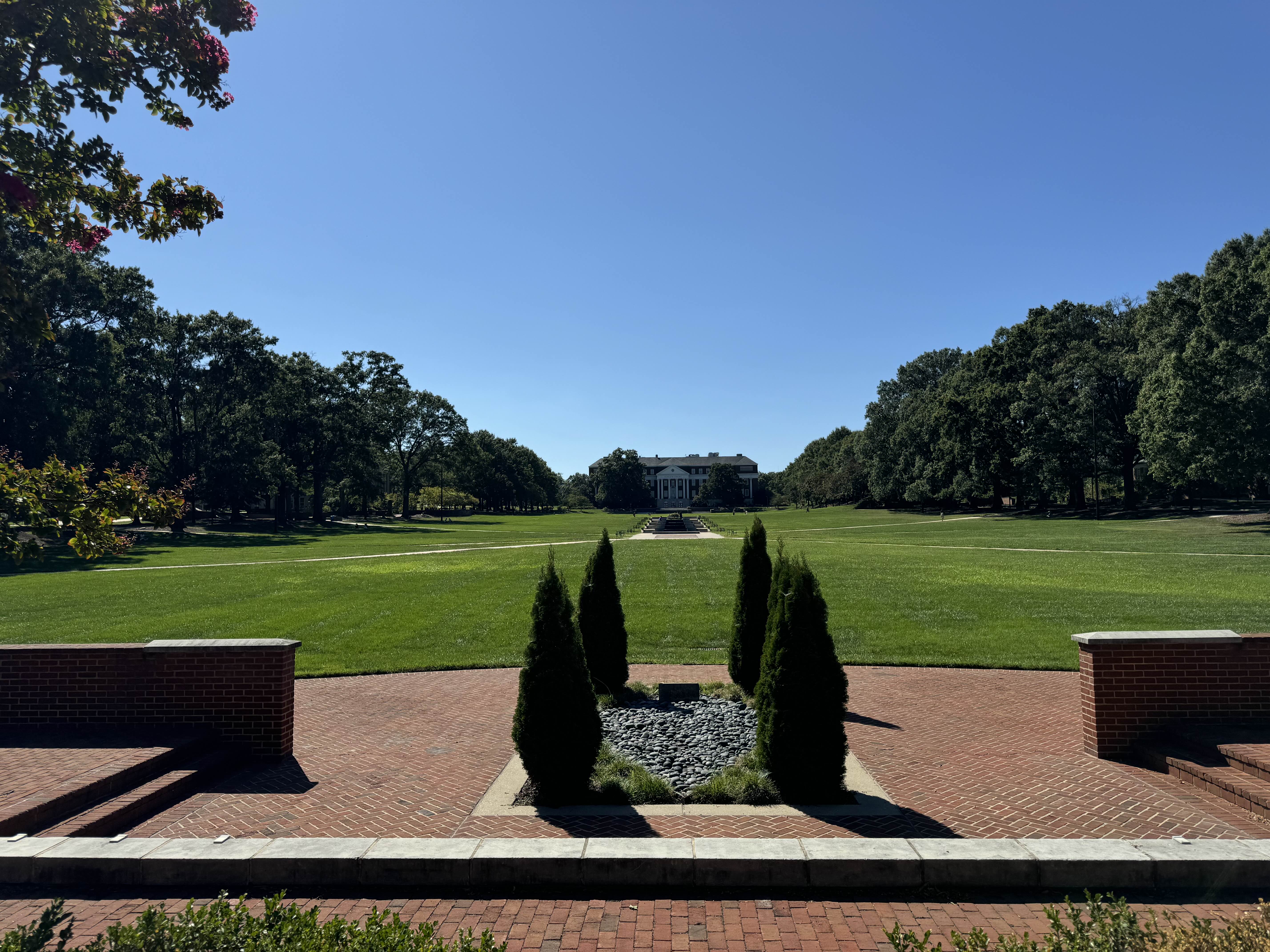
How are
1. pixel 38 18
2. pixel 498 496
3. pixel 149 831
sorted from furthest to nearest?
pixel 498 496
pixel 149 831
pixel 38 18

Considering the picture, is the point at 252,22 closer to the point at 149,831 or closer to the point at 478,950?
the point at 478,950

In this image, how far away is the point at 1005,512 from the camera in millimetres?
67125

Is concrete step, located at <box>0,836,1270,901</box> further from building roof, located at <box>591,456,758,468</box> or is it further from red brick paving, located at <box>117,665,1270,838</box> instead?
building roof, located at <box>591,456,758,468</box>

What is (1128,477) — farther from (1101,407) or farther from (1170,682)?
(1170,682)

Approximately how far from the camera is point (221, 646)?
712 centimetres

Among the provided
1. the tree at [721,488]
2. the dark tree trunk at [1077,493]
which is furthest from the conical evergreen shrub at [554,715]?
the tree at [721,488]

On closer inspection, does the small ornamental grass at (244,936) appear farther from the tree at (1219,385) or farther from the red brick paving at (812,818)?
the tree at (1219,385)

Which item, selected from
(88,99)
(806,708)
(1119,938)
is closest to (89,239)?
(88,99)

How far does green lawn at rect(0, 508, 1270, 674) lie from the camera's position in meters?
12.9

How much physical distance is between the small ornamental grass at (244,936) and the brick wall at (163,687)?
369 centimetres

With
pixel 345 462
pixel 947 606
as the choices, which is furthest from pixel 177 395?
pixel 947 606

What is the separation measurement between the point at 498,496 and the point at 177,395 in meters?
60.1

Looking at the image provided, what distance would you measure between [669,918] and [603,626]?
16.7ft

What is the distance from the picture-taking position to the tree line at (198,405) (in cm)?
3653
